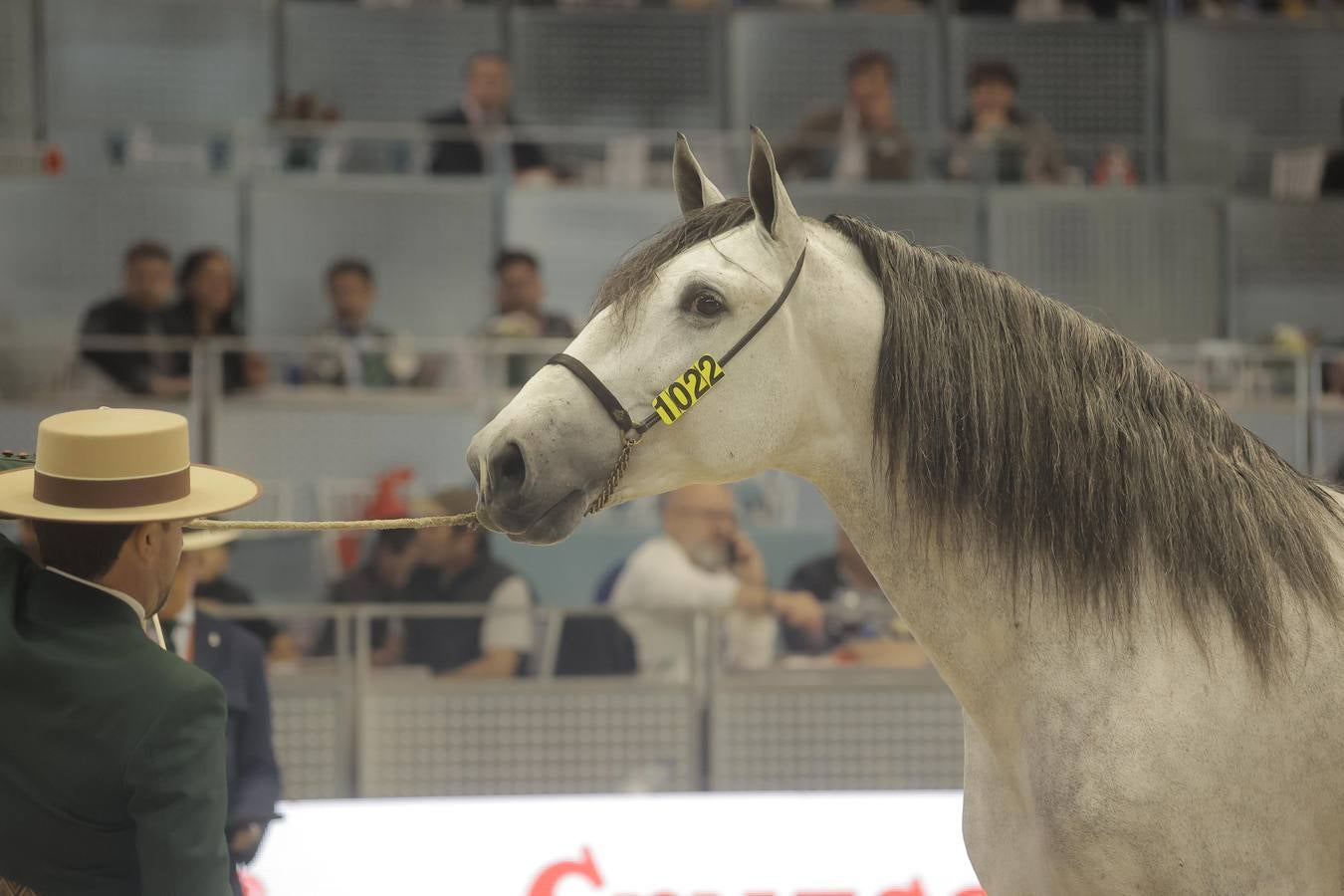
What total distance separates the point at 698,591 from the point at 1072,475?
3.33 m

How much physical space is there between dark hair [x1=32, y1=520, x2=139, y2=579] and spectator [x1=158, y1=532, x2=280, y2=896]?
4.37 ft

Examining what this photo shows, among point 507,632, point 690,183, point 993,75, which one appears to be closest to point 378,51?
point 993,75

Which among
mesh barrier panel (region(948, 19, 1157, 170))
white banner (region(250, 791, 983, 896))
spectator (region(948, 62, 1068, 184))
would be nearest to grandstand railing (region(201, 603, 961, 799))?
white banner (region(250, 791, 983, 896))

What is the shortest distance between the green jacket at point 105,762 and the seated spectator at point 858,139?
19.4ft

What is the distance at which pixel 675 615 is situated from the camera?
196 inches

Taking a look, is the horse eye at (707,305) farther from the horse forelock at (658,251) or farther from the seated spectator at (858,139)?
the seated spectator at (858,139)

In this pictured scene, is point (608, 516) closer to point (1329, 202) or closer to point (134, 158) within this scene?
point (134, 158)

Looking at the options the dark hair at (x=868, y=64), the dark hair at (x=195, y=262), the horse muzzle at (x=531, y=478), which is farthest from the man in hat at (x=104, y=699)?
the dark hair at (x=868, y=64)

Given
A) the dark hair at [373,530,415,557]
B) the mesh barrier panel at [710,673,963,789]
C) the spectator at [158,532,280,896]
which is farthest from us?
the dark hair at [373,530,415,557]

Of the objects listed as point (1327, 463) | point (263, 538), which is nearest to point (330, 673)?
point (263, 538)

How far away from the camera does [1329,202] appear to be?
8531 millimetres

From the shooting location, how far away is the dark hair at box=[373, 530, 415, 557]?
571 cm

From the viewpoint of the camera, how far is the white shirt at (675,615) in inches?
197

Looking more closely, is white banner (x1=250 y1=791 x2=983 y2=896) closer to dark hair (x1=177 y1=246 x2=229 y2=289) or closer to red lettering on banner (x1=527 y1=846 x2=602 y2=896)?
red lettering on banner (x1=527 y1=846 x2=602 y2=896)
